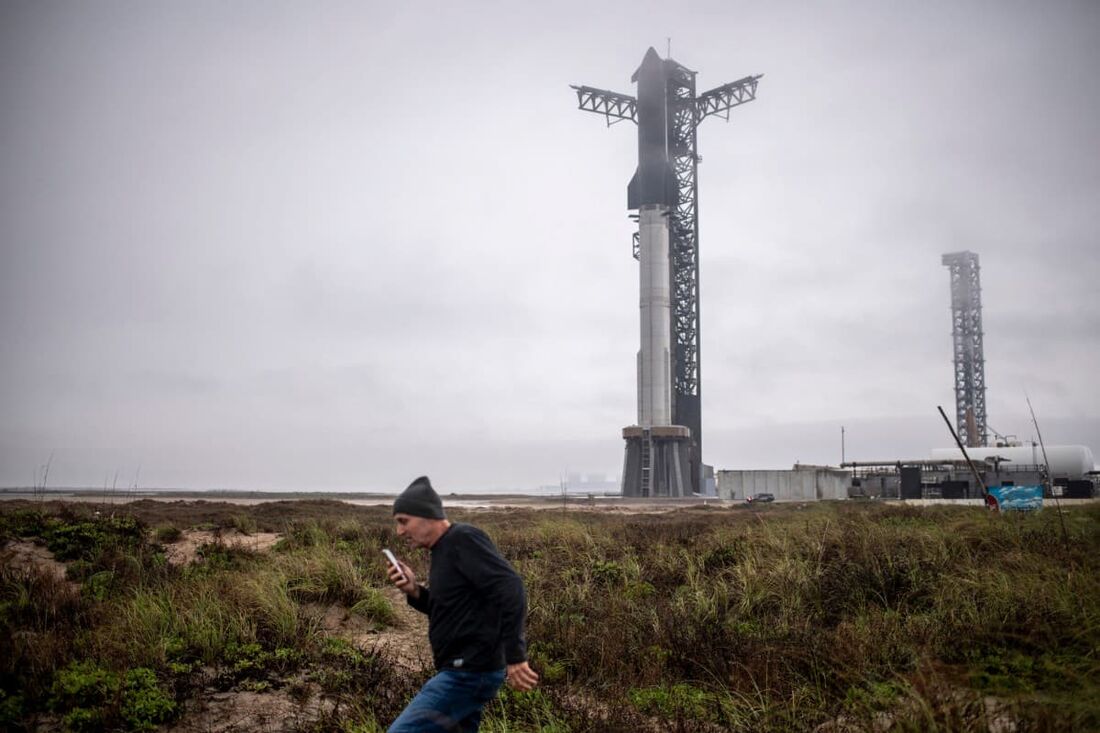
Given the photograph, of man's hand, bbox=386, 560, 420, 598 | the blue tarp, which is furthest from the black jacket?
the blue tarp

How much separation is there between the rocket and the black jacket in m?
52.7

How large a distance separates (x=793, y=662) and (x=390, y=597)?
6.89 metres

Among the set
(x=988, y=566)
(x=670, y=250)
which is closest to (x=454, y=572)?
(x=988, y=566)

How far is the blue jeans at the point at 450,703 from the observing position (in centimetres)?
422

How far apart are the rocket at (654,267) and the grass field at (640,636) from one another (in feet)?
138

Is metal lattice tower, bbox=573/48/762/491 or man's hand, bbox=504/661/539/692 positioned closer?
man's hand, bbox=504/661/539/692

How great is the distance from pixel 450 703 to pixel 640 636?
5.31m

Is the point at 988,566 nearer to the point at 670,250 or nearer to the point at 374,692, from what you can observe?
the point at 374,692

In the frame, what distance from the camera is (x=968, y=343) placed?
87188mm

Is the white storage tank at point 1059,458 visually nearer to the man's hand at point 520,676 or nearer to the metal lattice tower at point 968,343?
the metal lattice tower at point 968,343

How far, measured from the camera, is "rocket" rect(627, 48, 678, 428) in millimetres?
56719

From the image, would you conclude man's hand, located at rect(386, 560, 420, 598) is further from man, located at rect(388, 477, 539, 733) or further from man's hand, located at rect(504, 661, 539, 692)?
man's hand, located at rect(504, 661, 539, 692)

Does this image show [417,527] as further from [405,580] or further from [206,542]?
[206,542]

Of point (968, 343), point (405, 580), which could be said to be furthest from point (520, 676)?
point (968, 343)
